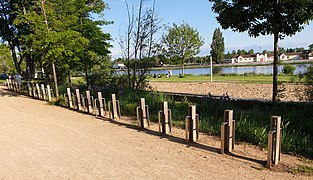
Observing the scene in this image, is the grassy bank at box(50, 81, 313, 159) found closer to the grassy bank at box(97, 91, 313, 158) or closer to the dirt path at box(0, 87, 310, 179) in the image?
the grassy bank at box(97, 91, 313, 158)

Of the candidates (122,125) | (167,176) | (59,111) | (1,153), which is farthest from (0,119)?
(167,176)

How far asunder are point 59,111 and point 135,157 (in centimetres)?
605

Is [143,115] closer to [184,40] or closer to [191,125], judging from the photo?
[191,125]

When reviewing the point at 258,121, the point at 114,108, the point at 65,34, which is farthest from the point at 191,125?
the point at 65,34

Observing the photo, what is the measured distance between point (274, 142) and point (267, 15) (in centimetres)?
390

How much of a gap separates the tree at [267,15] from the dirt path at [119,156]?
3.48 metres

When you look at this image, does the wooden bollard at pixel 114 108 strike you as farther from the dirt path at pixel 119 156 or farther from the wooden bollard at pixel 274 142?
the wooden bollard at pixel 274 142

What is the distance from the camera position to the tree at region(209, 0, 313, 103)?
5.64m

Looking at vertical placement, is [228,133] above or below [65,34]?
below

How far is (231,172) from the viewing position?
12.1ft

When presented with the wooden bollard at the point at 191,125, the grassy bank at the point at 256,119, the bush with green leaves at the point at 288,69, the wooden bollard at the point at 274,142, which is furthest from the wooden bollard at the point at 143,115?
the bush with green leaves at the point at 288,69

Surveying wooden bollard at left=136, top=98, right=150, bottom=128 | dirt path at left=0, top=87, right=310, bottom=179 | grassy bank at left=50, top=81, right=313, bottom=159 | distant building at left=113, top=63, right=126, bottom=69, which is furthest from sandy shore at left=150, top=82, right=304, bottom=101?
wooden bollard at left=136, top=98, right=150, bottom=128

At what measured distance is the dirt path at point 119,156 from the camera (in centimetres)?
378

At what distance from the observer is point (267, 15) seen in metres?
6.27
